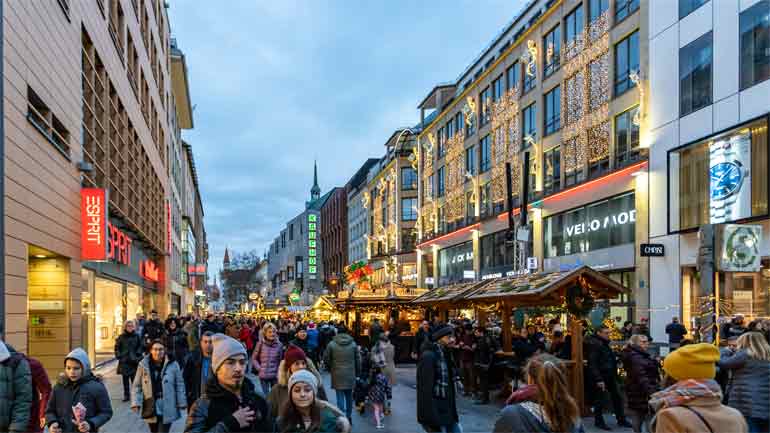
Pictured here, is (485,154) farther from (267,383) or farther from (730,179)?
(267,383)

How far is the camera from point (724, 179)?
893 inches

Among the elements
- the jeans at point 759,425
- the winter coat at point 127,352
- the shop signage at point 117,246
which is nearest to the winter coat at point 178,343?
the winter coat at point 127,352

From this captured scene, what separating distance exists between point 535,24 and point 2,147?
29555 millimetres

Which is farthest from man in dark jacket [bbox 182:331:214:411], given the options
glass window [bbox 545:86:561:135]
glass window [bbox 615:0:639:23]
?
glass window [bbox 545:86:561:135]

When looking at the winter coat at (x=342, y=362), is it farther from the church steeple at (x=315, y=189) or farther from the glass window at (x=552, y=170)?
the church steeple at (x=315, y=189)

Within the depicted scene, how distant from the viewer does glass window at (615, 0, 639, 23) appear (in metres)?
28.3

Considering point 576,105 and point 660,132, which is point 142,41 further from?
point 660,132

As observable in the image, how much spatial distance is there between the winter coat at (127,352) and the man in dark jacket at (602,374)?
907 centimetres

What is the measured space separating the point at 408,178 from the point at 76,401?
199ft

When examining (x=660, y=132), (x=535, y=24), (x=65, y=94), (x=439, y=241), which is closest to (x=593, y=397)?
(x=65, y=94)

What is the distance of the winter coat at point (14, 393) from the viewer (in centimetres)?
670

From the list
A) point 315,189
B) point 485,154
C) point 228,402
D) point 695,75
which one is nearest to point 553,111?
point 485,154

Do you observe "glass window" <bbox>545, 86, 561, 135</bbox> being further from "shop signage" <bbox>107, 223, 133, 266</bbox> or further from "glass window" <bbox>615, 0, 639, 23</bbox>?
"shop signage" <bbox>107, 223, 133, 266</bbox>

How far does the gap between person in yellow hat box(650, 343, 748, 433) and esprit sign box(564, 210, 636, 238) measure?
25.3m
